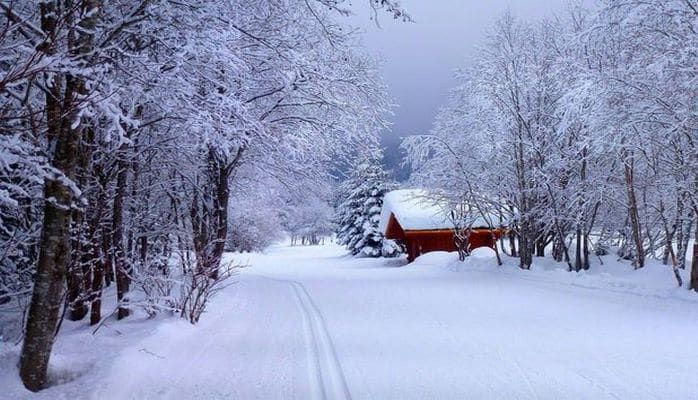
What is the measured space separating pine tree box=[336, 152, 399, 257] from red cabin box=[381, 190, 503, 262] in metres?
4.55

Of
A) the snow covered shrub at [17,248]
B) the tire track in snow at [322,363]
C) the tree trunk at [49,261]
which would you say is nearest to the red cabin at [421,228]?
the tire track in snow at [322,363]

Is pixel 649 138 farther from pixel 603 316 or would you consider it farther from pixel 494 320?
pixel 494 320

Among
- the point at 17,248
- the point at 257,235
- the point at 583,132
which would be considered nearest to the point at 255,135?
the point at 17,248

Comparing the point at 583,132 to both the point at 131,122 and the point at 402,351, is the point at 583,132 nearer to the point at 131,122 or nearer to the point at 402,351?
the point at 402,351

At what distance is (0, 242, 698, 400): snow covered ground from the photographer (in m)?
5.11

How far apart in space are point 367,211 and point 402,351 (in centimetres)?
3424

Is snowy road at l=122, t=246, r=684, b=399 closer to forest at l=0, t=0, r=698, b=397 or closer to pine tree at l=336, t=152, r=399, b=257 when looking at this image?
forest at l=0, t=0, r=698, b=397

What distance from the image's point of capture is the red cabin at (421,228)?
30969 mm

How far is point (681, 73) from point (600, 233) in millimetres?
10839

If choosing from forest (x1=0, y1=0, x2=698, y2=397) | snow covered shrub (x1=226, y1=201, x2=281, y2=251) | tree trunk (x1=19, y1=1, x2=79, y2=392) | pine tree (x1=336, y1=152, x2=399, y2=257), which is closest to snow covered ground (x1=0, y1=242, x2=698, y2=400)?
tree trunk (x1=19, y1=1, x2=79, y2=392)

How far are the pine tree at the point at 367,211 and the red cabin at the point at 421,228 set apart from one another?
4553 mm

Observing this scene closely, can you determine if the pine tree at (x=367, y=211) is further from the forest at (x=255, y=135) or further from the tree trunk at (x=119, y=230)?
the tree trunk at (x=119, y=230)

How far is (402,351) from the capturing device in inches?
267

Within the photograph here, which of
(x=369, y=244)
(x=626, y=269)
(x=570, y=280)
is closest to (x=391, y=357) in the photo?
(x=570, y=280)
